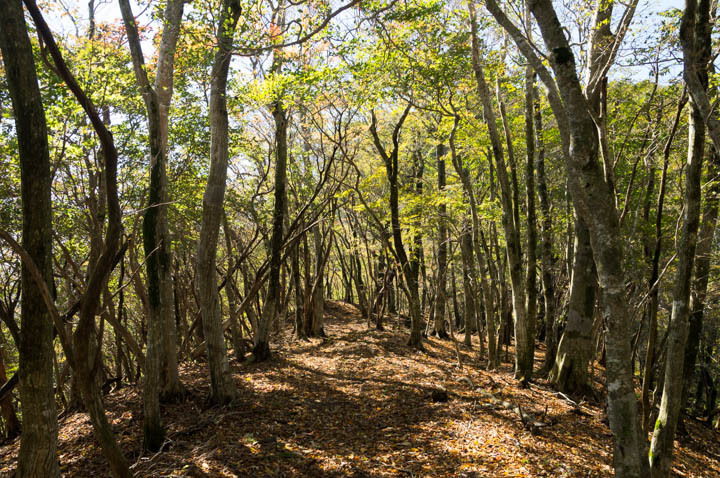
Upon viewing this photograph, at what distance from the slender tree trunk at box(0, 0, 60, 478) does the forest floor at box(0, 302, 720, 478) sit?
195cm

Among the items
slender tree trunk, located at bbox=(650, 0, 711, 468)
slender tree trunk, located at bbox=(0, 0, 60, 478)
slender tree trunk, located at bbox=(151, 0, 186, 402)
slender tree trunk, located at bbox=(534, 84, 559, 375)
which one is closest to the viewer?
slender tree trunk, located at bbox=(0, 0, 60, 478)

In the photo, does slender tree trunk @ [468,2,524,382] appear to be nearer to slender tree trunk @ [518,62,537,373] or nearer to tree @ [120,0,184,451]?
slender tree trunk @ [518,62,537,373]

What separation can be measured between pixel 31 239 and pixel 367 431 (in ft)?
17.3

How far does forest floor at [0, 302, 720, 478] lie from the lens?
517cm

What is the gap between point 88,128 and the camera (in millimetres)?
7934

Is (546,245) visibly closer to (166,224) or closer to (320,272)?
(320,272)

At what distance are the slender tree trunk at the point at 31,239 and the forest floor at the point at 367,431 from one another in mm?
1945

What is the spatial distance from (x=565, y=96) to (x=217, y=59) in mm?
5097

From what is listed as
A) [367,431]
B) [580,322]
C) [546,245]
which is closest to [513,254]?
[580,322]

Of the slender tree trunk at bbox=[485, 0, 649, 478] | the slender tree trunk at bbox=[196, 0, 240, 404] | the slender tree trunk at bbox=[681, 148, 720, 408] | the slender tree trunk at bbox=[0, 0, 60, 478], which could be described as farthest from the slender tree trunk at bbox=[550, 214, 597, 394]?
the slender tree trunk at bbox=[0, 0, 60, 478]

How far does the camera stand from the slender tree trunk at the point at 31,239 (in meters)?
3.00

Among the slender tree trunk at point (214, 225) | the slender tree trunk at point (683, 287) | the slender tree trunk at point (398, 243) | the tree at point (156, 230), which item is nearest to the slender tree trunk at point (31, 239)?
the tree at point (156, 230)

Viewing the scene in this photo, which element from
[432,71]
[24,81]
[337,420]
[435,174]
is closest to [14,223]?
[24,81]

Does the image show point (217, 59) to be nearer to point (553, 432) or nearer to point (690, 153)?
point (690, 153)
